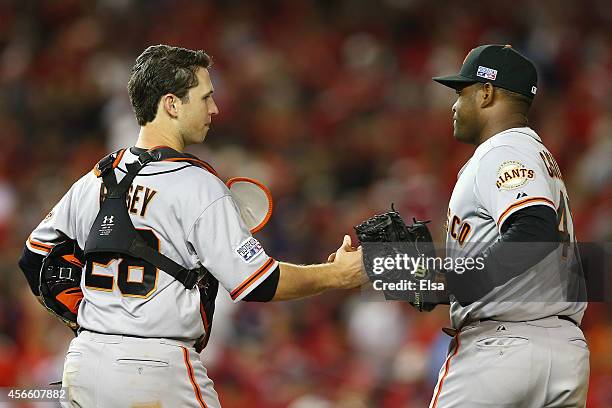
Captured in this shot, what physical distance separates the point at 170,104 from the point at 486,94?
Answer: 1.08 meters

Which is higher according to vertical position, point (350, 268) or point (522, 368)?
point (350, 268)

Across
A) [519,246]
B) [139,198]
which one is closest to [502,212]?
[519,246]

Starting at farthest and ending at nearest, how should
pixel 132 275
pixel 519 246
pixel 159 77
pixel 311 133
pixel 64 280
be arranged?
pixel 311 133, pixel 64 280, pixel 159 77, pixel 132 275, pixel 519 246

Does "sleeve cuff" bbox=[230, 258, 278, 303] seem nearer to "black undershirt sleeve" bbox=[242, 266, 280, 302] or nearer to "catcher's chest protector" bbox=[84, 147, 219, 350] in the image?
"black undershirt sleeve" bbox=[242, 266, 280, 302]

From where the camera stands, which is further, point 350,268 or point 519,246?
point 350,268

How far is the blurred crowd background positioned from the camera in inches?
243

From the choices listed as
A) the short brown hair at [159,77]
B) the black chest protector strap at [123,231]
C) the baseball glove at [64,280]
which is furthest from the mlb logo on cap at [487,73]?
the baseball glove at [64,280]

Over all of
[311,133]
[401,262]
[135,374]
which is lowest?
[135,374]

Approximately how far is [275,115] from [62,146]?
1.95 meters

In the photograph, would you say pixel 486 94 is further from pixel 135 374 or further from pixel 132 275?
pixel 135 374

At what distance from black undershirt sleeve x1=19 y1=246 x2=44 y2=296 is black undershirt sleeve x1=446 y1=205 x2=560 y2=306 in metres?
1.51

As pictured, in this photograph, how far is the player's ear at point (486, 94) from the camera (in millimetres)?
3424

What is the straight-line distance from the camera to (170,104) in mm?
3248

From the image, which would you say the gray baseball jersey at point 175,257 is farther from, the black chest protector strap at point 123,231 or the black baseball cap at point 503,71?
the black baseball cap at point 503,71
